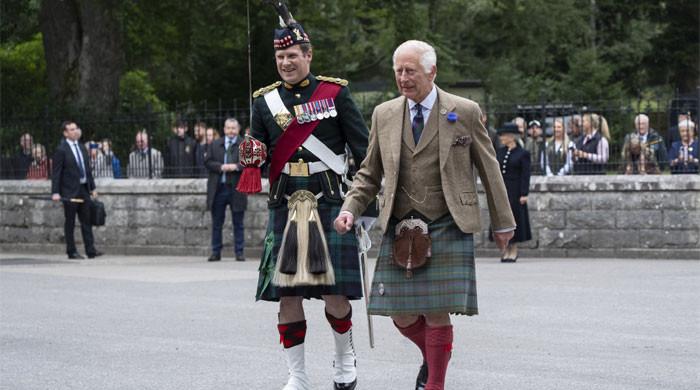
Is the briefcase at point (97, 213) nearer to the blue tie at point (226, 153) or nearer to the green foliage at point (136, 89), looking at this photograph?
the blue tie at point (226, 153)

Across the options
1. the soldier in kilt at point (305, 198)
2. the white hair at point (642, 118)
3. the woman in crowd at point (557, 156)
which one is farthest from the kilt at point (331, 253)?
the woman in crowd at point (557, 156)

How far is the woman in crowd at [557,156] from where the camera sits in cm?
1844

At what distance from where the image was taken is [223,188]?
18.7 metres

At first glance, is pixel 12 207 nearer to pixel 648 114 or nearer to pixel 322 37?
pixel 648 114

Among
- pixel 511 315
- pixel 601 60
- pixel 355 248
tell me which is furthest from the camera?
pixel 601 60

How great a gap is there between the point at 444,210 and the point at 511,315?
4.59 meters

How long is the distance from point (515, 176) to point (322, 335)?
7807 millimetres

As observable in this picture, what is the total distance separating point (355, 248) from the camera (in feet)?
24.2

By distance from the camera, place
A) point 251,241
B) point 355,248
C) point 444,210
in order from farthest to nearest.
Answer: point 251,241 → point 355,248 → point 444,210

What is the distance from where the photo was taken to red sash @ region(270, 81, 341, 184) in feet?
24.1

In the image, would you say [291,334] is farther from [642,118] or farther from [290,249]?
[642,118]

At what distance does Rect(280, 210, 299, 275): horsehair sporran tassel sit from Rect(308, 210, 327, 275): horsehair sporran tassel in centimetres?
8

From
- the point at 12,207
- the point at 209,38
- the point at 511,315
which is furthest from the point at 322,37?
the point at 511,315

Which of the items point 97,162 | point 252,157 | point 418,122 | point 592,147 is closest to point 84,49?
point 97,162
